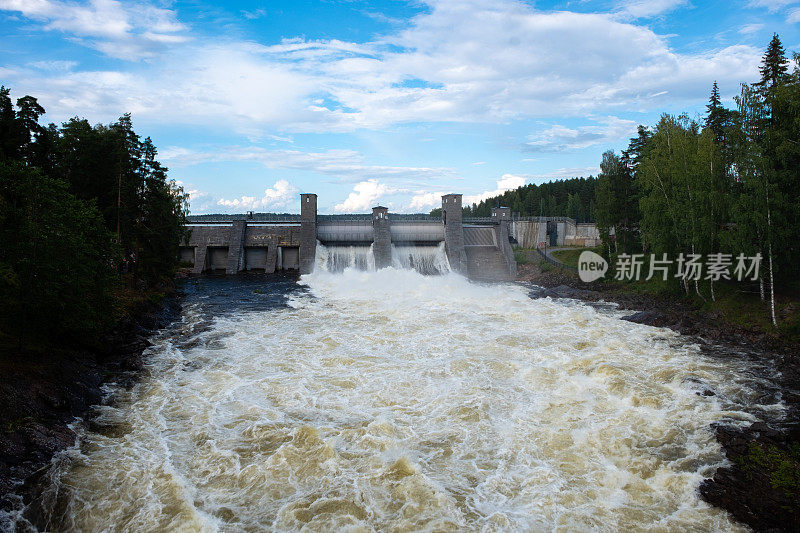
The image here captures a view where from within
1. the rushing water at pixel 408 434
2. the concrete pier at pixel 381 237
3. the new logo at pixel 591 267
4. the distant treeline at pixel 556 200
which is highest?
the distant treeline at pixel 556 200

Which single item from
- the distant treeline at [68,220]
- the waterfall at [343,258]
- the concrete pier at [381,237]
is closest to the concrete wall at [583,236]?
the concrete pier at [381,237]

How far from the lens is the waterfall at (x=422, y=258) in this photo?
1599 inches

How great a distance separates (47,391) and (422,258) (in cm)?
3164

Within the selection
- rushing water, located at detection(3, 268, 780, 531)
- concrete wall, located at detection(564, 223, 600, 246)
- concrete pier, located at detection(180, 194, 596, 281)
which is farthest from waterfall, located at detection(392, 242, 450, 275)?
concrete wall, located at detection(564, 223, 600, 246)

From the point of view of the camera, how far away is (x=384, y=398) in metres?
14.1

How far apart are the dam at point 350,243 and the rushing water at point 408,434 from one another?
63.0 ft

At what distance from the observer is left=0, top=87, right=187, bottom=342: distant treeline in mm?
13414

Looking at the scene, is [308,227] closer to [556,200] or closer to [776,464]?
[776,464]

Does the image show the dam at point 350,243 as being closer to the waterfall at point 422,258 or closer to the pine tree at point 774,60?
the waterfall at point 422,258

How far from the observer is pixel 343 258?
1620 inches

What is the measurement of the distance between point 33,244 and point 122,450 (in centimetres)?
673

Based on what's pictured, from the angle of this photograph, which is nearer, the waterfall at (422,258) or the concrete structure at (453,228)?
the waterfall at (422,258)

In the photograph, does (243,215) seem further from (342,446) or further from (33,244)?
(342,446)

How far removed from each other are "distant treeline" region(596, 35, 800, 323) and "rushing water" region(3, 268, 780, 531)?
19.6ft
